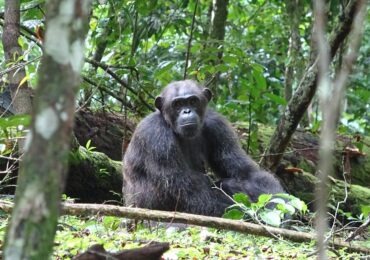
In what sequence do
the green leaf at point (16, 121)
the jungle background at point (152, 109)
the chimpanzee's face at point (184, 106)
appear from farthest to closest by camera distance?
Answer: the chimpanzee's face at point (184, 106), the jungle background at point (152, 109), the green leaf at point (16, 121)

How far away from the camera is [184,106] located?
737 cm

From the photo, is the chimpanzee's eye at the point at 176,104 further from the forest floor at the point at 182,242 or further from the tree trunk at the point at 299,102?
the forest floor at the point at 182,242

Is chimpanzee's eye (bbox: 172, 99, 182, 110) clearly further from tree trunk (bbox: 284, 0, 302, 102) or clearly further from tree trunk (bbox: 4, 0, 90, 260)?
tree trunk (bbox: 4, 0, 90, 260)

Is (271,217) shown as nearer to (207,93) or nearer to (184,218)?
(184,218)

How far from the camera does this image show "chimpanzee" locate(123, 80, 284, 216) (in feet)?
22.5

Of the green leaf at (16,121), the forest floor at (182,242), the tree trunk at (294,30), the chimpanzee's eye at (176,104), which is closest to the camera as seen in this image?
the forest floor at (182,242)

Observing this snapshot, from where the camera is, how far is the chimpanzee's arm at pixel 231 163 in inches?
290

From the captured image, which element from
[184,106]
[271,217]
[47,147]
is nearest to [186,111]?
[184,106]

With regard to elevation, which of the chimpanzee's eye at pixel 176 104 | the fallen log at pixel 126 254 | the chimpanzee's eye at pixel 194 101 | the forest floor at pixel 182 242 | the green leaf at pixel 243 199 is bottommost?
the forest floor at pixel 182 242

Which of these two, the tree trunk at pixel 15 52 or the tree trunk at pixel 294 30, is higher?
the tree trunk at pixel 294 30

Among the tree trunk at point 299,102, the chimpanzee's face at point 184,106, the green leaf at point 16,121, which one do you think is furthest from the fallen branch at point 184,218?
the tree trunk at point 299,102

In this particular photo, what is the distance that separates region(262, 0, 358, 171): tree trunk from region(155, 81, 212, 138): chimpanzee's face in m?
1.23

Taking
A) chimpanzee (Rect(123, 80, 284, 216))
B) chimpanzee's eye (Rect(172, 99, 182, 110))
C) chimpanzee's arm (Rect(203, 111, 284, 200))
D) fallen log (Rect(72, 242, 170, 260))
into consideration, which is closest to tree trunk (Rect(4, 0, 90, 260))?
fallen log (Rect(72, 242, 170, 260))

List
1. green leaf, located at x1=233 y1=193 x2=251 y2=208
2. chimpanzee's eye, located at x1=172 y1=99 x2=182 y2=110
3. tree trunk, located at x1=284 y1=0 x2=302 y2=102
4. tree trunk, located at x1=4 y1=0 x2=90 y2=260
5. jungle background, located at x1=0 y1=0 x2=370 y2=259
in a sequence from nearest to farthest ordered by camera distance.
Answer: tree trunk, located at x1=4 y1=0 x2=90 y2=260 < jungle background, located at x1=0 y1=0 x2=370 y2=259 < green leaf, located at x1=233 y1=193 x2=251 y2=208 < chimpanzee's eye, located at x1=172 y1=99 x2=182 y2=110 < tree trunk, located at x1=284 y1=0 x2=302 y2=102
